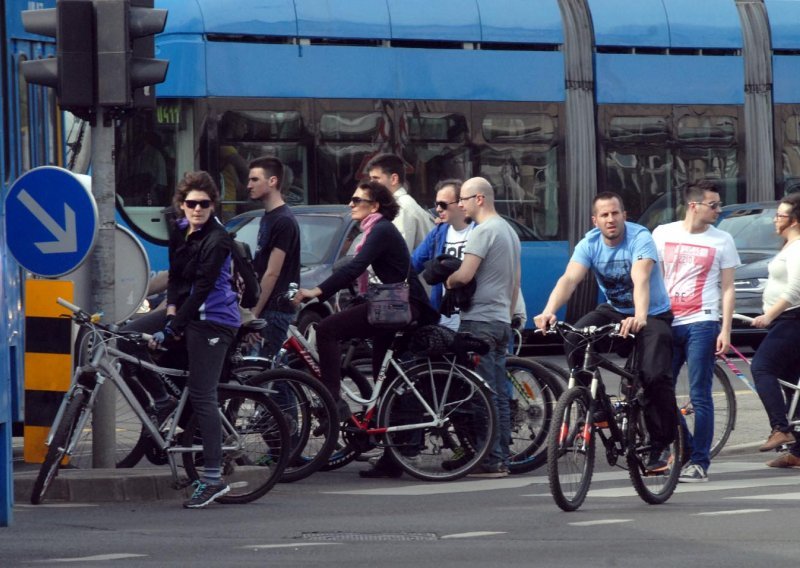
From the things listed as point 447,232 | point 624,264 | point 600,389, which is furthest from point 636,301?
point 447,232

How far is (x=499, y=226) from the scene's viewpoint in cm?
1068

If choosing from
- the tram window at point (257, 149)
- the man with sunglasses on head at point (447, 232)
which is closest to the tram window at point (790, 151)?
the tram window at point (257, 149)

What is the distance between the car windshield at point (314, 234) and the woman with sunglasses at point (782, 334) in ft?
19.1

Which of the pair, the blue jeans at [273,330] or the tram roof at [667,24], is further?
the tram roof at [667,24]

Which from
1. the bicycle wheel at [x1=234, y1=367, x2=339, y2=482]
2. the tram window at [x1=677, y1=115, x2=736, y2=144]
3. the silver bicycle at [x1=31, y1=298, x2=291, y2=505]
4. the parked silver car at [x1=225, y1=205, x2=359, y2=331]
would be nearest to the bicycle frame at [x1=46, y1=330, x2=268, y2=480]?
the silver bicycle at [x1=31, y1=298, x2=291, y2=505]

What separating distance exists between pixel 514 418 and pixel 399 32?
8.52m

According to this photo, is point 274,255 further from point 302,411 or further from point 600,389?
point 600,389

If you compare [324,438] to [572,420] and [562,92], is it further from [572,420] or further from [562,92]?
[562,92]

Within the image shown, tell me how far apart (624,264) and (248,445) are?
7.01 feet

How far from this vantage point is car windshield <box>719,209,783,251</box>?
1936 cm

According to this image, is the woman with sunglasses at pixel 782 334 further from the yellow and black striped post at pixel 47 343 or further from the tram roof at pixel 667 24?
the tram roof at pixel 667 24

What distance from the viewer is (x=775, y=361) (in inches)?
445

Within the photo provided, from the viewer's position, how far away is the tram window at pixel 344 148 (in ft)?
59.7

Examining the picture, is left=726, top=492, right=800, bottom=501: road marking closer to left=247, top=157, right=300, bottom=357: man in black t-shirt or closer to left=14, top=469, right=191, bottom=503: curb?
left=247, top=157, right=300, bottom=357: man in black t-shirt
